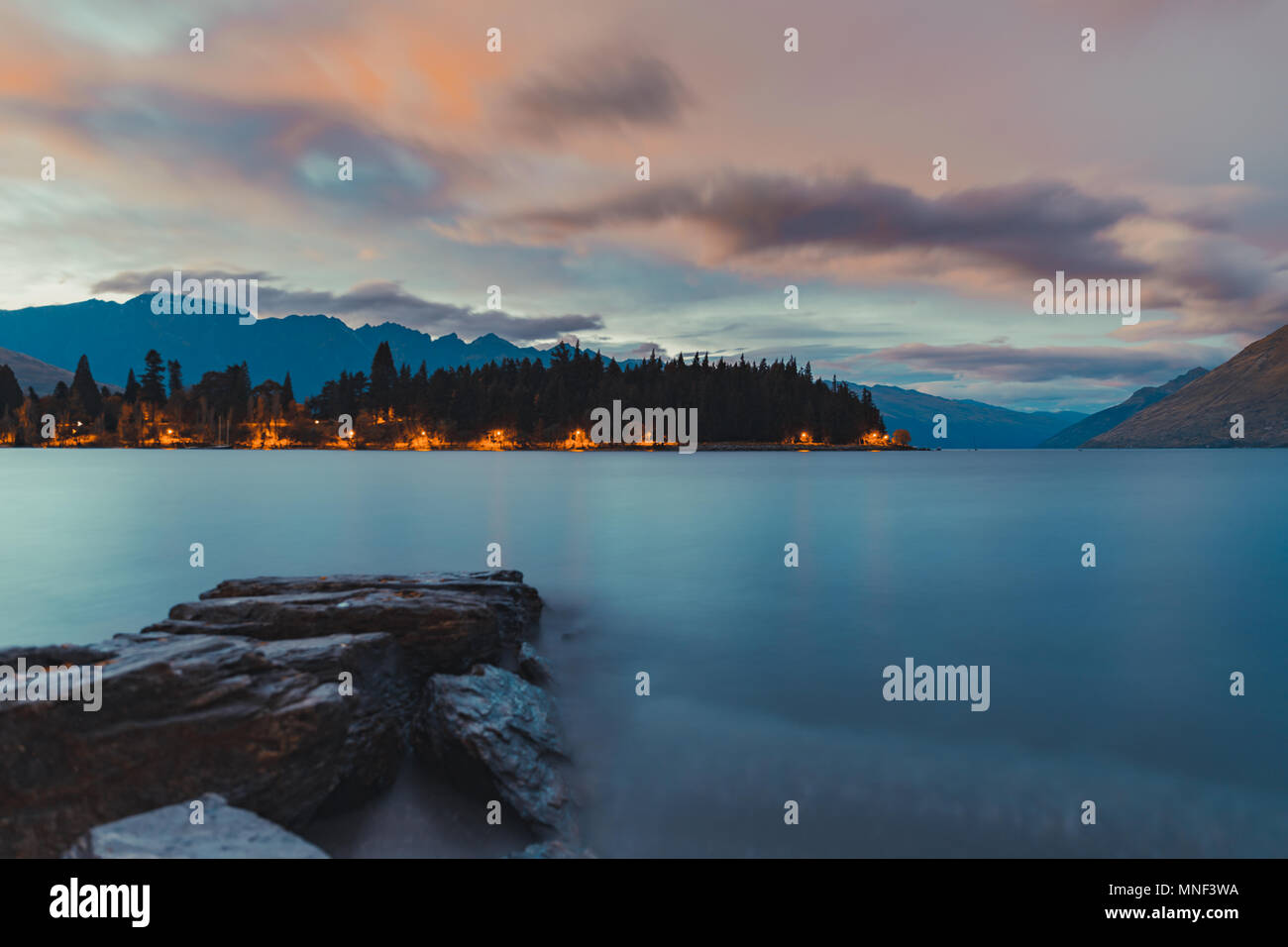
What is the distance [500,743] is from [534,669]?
3.90m

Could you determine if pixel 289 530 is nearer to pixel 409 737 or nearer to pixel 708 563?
pixel 708 563

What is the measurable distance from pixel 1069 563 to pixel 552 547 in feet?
77.1

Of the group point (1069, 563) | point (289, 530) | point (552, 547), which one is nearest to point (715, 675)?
point (552, 547)

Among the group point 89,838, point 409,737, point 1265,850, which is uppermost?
point 89,838

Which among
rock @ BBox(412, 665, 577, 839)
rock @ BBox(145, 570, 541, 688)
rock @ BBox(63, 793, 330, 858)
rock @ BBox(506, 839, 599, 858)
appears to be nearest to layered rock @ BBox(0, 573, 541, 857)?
rock @ BBox(145, 570, 541, 688)

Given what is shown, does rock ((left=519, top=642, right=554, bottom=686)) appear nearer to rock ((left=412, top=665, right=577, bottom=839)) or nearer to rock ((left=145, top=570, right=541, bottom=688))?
rock ((left=145, top=570, right=541, bottom=688))

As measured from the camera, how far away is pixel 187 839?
5250 millimetres

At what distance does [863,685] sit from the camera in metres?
12.8

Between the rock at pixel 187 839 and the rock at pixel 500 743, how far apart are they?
2.59 m

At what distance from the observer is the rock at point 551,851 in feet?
21.2
